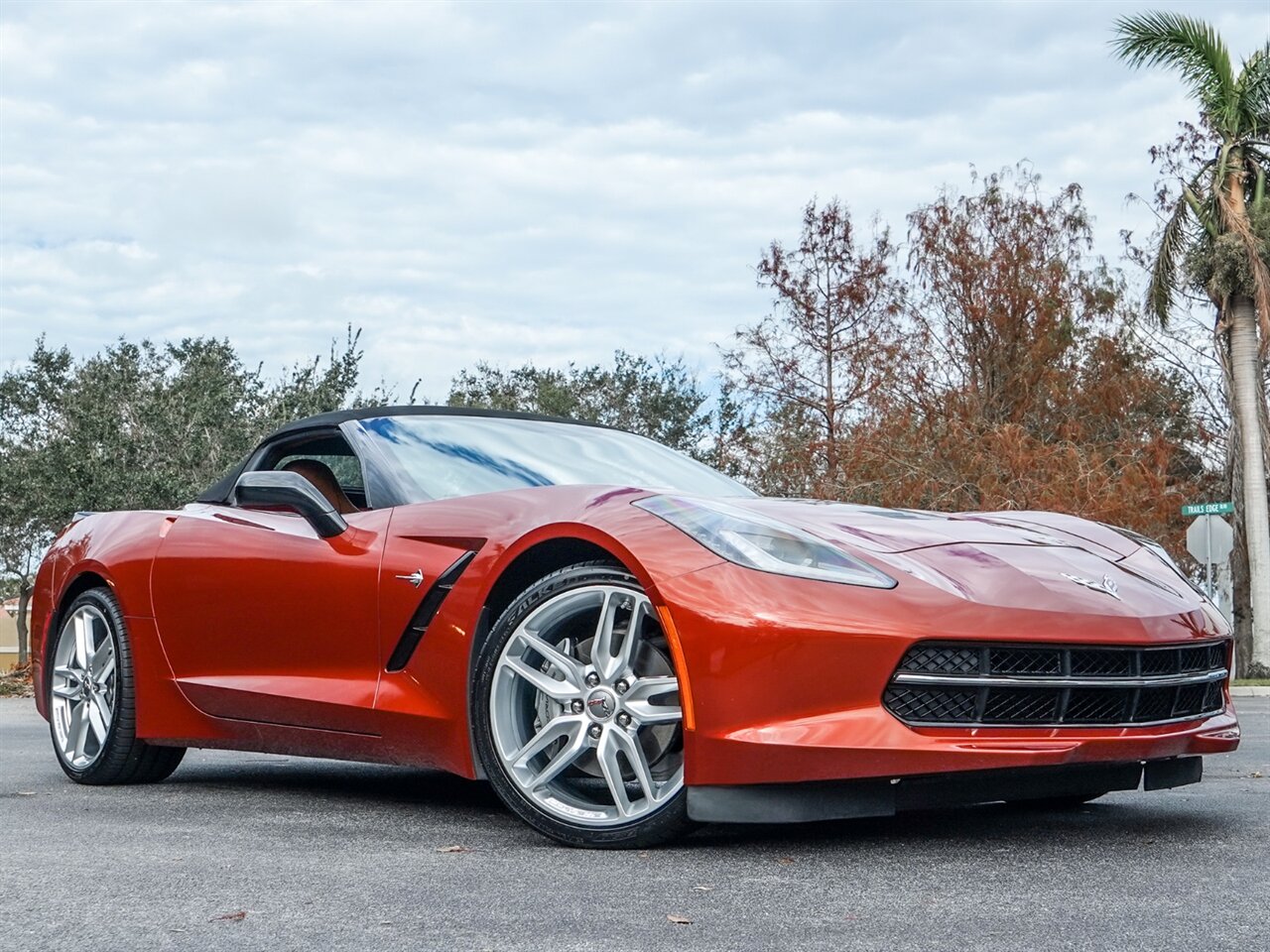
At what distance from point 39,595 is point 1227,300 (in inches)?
854

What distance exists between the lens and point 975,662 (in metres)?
3.58

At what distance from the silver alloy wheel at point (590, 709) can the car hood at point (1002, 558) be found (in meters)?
0.52

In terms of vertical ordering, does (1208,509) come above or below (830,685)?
above

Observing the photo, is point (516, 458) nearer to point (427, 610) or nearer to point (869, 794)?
point (427, 610)

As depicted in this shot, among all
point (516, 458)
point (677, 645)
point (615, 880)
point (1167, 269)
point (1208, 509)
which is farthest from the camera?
point (1167, 269)

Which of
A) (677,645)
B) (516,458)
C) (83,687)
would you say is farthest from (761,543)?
(83,687)

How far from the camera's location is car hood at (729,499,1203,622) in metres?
3.67

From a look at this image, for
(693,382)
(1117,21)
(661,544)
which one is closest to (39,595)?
(661,544)

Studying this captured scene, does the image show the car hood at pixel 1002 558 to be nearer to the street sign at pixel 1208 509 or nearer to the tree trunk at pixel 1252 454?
the street sign at pixel 1208 509

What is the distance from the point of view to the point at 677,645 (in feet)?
12.0

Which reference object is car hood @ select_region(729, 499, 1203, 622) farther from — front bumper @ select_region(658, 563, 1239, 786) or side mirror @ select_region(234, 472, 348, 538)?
side mirror @ select_region(234, 472, 348, 538)

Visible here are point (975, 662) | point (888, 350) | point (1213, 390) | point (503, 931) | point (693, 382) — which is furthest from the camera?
point (693, 382)

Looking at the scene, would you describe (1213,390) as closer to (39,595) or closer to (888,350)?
(888,350)

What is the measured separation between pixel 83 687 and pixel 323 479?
1.33 metres
